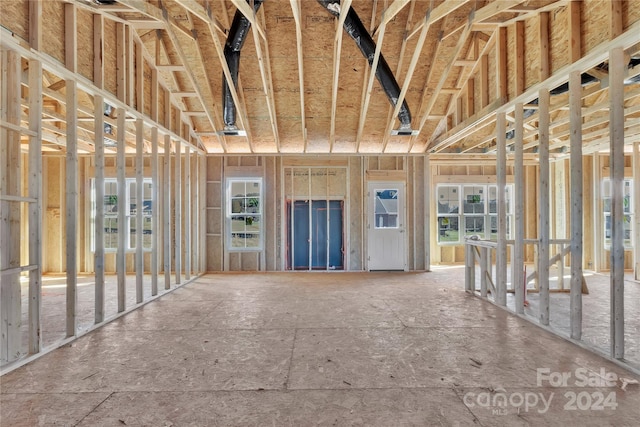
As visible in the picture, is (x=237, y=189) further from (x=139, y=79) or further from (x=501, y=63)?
(x=501, y=63)

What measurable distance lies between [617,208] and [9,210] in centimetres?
581

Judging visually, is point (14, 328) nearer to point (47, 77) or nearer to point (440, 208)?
point (47, 77)

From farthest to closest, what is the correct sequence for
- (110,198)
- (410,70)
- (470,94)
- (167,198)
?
(110,198) → (470,94) → (167,198) → (410,70)

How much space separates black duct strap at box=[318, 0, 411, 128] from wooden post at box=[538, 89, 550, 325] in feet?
8.57

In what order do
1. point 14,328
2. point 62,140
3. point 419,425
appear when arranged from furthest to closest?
point 62,140, point 14,328, point 419,425

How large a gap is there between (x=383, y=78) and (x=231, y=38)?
8.96 feet

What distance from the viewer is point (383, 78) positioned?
6285 millimetres

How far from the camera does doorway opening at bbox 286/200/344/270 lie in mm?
9266

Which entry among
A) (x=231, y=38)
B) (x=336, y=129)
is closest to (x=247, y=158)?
(x=336, y=129)

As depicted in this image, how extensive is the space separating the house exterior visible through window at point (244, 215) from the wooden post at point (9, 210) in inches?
227

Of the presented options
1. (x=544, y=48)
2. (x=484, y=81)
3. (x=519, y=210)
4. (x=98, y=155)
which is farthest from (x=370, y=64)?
(x=98, y=155)

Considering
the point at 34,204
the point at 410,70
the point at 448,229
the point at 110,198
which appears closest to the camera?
the point at 34,204

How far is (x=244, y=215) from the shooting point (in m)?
9.05

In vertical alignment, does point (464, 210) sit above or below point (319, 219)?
above
